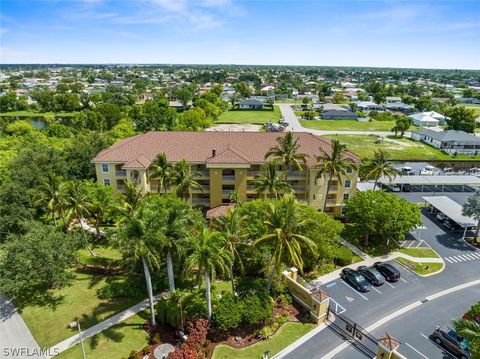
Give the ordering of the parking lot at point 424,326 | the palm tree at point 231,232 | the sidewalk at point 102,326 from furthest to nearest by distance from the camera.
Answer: the palm tree at point 231,232 → the sidewalk at point 102,326 → the parking lot at point 424,326

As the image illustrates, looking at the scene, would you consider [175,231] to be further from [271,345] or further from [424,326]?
[424,326]

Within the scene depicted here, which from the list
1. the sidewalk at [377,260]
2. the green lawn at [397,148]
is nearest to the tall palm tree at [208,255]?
the sidewalk at [377,260]

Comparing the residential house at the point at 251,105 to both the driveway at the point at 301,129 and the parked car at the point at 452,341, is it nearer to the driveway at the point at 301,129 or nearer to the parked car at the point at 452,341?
the driveway at the point at 301,129

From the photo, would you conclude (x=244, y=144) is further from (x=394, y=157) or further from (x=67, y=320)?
(x=394, y=157)

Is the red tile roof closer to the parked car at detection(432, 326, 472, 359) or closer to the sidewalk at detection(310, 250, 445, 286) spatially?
the sidewalk at detection(310, 250, 445, 286)

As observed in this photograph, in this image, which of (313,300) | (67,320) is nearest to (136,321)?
(67,320)
